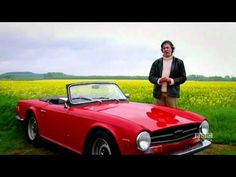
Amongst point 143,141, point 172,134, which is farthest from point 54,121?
point 172,134

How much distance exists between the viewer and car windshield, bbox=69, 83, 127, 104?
6.00 meters

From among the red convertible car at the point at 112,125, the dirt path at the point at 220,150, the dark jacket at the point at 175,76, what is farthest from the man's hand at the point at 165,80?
the dirt path at the point at 220,150

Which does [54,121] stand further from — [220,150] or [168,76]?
[220,150]

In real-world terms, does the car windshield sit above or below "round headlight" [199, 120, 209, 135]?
above

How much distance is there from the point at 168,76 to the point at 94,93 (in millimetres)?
1635

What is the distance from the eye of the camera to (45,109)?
6.49 metres

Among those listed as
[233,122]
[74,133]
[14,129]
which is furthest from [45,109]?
A: [233,122]

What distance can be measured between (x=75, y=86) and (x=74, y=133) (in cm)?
103

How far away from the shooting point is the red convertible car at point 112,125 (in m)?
4.47

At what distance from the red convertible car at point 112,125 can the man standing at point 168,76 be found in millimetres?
909

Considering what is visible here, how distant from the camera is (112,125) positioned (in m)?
4.64

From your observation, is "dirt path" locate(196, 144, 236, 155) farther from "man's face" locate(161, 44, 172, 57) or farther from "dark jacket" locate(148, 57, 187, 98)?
"man's face" locate(161, 44, 172, 57)

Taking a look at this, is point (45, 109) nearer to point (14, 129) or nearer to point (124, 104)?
point (124, 104)

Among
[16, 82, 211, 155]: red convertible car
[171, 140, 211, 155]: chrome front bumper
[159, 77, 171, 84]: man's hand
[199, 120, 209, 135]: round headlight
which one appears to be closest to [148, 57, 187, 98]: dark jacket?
[159, 77, 171, 84]: man's hand
